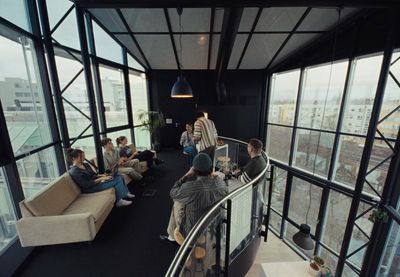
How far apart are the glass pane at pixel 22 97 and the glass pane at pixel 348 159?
6.43 metres

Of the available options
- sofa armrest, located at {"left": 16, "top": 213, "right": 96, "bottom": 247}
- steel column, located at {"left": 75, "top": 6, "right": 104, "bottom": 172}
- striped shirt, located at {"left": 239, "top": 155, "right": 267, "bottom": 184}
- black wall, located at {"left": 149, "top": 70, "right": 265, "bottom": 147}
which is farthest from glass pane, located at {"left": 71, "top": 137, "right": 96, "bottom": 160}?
striped shirt, located at {"left": 239, "top": 155, "right": 267, "bottom": 184}

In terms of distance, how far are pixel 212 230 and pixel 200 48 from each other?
508cm

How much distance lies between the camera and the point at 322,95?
4.66 meters

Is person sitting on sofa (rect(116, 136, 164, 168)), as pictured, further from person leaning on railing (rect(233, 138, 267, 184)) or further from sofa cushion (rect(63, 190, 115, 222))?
person leaning on railing (rect(233, 138, 267, 184))

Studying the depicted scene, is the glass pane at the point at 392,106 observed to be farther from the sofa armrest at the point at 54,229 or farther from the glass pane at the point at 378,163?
the sofa armrest at the point at 54,229

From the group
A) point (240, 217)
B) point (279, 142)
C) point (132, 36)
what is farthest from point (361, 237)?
point (132, 36)

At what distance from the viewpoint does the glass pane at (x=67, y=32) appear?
10.2 ft

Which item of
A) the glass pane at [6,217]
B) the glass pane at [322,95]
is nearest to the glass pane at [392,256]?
the glass pane at [322,95]

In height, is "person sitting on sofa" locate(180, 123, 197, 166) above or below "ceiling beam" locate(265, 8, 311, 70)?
below

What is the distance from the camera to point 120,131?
203 inches

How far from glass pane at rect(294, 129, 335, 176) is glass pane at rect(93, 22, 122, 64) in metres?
6.10

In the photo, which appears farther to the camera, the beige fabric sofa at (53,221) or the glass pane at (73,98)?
the glass pane at (73,98)

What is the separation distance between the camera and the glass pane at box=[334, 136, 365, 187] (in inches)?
156

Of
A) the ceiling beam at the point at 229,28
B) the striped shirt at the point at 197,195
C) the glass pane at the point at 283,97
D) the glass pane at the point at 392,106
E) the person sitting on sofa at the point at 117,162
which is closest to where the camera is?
the striped shirt at the point at 197,195
